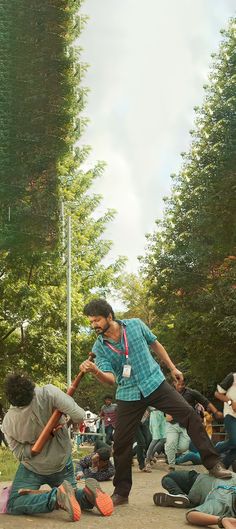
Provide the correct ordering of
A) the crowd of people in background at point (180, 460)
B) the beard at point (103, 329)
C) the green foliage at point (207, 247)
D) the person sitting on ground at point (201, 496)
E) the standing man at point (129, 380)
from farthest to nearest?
the green foliage at point (207, 247) → the beard at point (103, 329) → the standing man at point (129, 380) → the crowd of people in background at point (180, 460) → the person sitting on ground at point (201, 496)

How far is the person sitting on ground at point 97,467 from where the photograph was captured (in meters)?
11.5

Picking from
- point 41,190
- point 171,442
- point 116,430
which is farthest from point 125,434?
point 41,190

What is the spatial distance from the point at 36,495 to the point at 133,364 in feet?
4.67

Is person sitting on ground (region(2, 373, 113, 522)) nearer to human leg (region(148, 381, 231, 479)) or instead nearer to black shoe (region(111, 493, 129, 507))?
black shoe (region(111, 493, 129, 507))

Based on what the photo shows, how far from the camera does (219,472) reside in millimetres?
7324

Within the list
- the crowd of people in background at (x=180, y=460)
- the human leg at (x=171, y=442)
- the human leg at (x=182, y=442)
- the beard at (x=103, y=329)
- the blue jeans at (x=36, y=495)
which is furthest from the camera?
the human leg at (x=182, y=442)

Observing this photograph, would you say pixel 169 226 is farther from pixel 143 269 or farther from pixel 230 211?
pixel 230 211

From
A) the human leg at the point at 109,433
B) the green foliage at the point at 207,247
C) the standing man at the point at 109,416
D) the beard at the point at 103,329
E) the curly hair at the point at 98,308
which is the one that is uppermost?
the green foliage at the point at 207,247

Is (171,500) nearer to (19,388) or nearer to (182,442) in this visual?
(19,388)

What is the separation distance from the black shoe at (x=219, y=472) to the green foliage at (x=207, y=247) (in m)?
21.6

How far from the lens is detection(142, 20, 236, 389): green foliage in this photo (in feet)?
97.2

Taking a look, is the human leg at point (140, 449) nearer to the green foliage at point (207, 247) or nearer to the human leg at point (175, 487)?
the human leg at point (175, 487)

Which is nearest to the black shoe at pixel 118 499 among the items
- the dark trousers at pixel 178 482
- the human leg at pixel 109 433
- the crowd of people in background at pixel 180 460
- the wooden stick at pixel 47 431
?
the crowd of people in background at pixel 180 460

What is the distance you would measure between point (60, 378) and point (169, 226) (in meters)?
9.52
